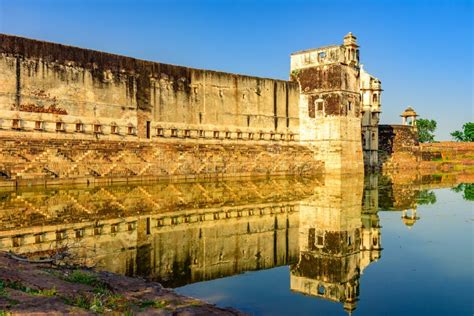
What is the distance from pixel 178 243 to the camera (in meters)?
8.32

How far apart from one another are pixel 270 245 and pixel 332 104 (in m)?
20.4

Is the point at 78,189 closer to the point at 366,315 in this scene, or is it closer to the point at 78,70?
the point at 78,70

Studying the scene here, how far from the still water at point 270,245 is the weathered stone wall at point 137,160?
2.13m

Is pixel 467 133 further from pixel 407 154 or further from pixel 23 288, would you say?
pixel 23 288

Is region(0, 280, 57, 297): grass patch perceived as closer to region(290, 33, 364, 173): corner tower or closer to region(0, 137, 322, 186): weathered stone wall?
region(0, 137, 322, 186): weathered stone wall

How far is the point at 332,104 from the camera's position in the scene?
2781 cm

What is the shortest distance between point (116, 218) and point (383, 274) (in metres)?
5.95

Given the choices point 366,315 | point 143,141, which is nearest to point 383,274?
point 366,315

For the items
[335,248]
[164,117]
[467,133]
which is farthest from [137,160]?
[467,133]

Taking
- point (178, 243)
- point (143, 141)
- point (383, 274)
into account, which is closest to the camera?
point (383, 274)

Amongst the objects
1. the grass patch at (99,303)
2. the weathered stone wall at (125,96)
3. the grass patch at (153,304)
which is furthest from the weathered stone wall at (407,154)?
the grass patch at (99,303)

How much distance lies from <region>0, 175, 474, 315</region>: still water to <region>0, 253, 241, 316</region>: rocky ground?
2.20ft

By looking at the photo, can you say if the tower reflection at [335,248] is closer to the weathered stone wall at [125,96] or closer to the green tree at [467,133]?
the weathered stone wall at [125,96]

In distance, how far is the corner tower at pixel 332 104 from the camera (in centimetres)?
2766
